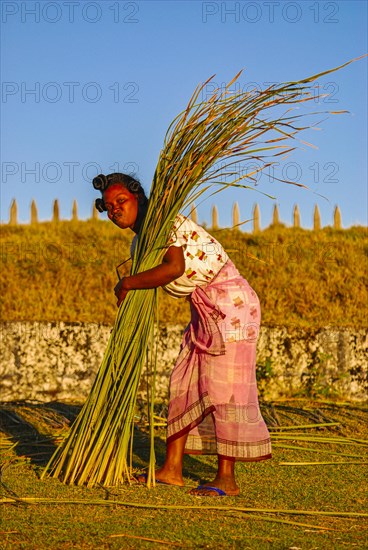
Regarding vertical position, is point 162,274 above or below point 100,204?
below

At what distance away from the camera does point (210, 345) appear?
4.19 m

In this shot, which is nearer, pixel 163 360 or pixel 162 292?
pixel 163 360

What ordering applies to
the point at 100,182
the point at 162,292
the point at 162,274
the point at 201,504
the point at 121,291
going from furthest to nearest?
the point at 162,292, the point at 100,182, the point at 121,291, the point at 162,274, the point at 201,504

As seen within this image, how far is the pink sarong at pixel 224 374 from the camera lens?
4.16 meters

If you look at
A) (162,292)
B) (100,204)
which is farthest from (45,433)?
(162,292)

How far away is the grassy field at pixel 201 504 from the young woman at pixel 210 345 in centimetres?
23

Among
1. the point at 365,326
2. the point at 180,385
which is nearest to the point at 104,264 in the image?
the point at 365,326

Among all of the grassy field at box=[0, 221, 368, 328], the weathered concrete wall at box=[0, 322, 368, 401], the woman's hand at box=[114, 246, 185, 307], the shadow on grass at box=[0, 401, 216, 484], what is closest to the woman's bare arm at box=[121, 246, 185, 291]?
the woman's hand at box=[114, 246, 185, 307]

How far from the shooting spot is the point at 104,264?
9102 mm

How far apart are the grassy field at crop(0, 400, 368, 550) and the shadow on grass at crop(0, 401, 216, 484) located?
0.04 ft

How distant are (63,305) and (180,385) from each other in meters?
3.90

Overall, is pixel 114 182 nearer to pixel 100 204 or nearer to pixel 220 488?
pixel 100 204

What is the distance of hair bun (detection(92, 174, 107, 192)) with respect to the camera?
4.23 metres

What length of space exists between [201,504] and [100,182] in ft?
5.41
